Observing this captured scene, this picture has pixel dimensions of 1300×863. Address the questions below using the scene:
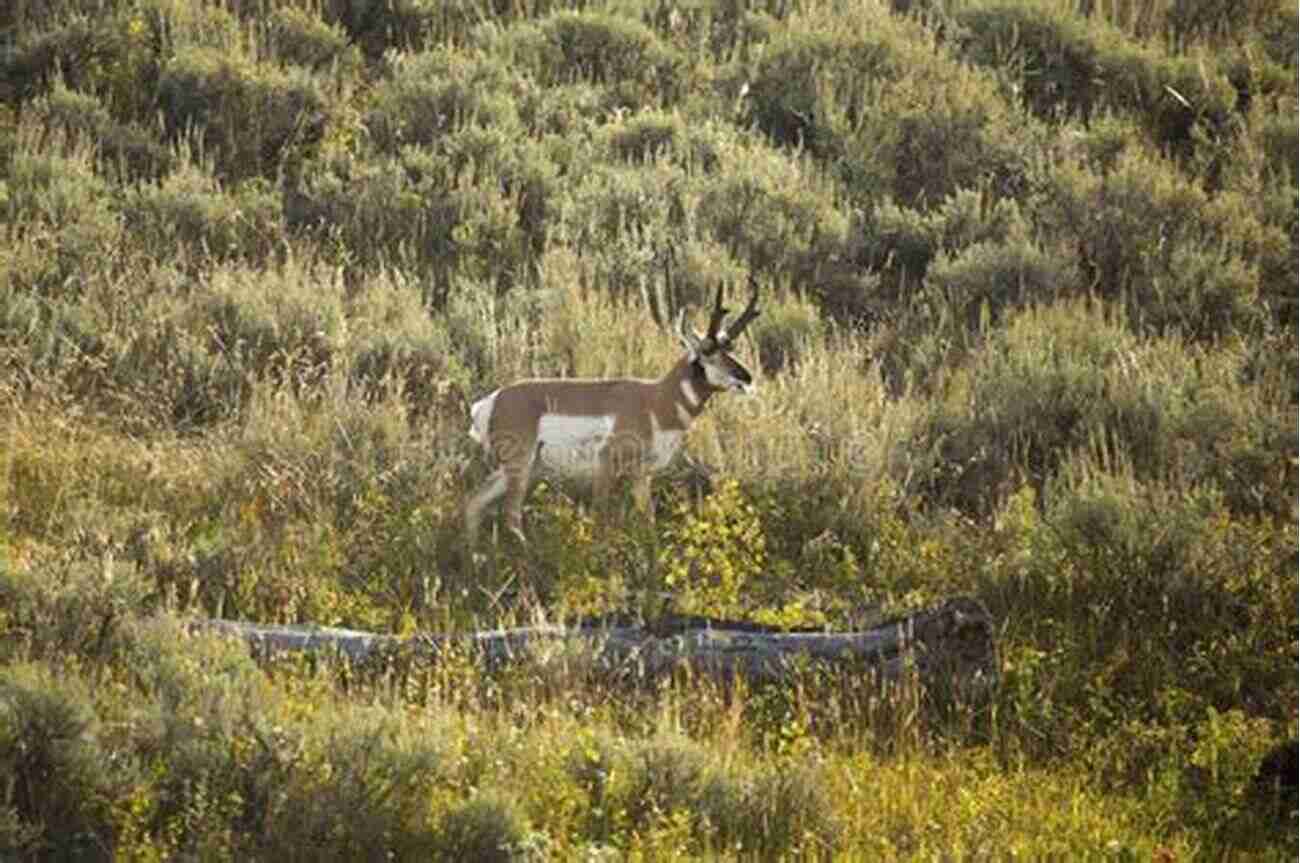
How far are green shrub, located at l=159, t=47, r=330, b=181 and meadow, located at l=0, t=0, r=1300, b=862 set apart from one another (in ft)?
0.13

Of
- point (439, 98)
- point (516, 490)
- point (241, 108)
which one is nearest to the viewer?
point (516, 490)

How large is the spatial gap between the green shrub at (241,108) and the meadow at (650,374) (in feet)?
0.13

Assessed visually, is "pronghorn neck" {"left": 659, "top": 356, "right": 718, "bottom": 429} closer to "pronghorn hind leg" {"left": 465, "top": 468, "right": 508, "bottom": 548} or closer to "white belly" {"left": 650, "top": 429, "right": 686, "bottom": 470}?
"white belly" {"left": 650, "top": 429, "right": 686, "bottom": 470}

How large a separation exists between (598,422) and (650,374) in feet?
5.26

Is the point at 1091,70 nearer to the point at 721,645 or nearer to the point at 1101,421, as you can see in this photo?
the point at 1101,421

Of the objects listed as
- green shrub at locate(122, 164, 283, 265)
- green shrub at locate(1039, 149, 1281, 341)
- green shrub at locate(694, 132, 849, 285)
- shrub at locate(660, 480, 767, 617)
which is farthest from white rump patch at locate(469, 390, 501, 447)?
green shrub at locate(1039, 149, 1281, 341)

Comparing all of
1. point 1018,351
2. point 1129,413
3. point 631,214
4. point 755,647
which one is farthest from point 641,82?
point 755,647

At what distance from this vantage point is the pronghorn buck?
10.9 meters

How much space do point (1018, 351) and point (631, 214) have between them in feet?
10.7

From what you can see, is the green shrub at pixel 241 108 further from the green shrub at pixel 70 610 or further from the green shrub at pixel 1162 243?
the green shrub at pixel 70 610

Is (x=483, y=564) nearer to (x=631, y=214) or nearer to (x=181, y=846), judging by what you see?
(x=181, y=846)

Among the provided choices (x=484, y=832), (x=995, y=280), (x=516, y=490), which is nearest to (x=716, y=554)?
(x=516, y=490)

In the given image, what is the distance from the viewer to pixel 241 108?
16.2 metres

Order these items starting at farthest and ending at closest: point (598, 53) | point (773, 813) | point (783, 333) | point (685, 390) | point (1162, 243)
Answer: point (598, 53), point (1162, 243), point (783, 333), point (685, 390), point (773, 813)
